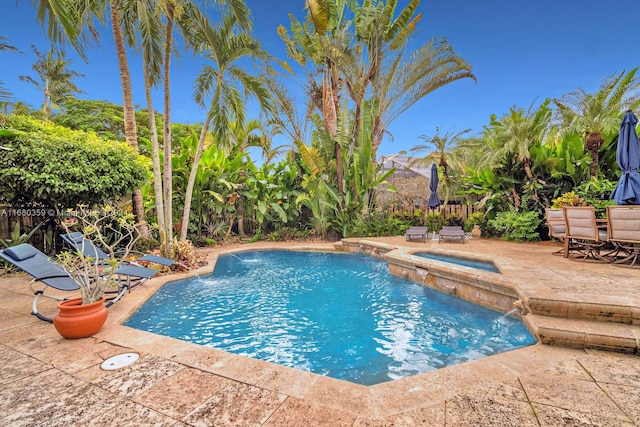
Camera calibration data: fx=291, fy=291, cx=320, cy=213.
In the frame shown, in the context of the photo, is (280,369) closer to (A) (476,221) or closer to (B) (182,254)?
(B) (182,254)

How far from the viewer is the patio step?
8.83ft

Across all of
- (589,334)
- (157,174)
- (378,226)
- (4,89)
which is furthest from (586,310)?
(4,89)

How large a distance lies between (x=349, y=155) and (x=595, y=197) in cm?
733

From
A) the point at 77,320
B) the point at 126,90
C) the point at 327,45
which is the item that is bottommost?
the point at 77,320

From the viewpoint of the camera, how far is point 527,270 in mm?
4824

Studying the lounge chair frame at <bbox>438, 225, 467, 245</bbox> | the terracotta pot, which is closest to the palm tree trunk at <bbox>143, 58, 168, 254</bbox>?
the terracotta pot

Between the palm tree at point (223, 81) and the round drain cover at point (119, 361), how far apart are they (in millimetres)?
5313

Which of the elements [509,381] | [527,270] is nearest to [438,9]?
[527,270]

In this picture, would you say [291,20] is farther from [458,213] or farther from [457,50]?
[458,213]

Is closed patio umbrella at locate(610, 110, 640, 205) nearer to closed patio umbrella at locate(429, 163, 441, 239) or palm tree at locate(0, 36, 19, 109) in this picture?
closed patio umbrella at locate(429, 163, 441, 239)

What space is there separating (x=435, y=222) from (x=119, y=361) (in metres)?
11.5

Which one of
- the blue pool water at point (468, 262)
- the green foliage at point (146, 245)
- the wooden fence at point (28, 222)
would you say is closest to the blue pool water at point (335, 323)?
the blue pool water at point (468, 262)

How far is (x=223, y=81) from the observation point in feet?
24.9

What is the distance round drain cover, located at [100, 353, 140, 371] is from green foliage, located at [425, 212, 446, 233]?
11.0 metres
